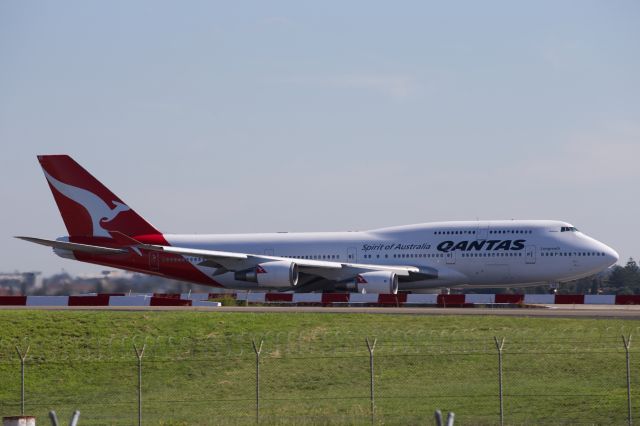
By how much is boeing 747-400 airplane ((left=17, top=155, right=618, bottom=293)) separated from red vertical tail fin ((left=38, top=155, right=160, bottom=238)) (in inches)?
2.2

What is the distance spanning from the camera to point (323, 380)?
91.5ft

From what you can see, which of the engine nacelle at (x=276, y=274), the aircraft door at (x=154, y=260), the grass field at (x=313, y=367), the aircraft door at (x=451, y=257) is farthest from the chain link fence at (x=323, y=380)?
the aircraft door at (x=154, y=260)

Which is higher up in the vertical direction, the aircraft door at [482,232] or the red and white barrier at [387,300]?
the aircraft door at [482,232]

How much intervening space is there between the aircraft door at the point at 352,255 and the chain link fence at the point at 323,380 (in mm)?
22827

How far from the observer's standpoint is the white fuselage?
172 feet

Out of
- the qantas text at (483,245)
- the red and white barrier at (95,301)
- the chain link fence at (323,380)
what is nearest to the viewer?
the chain link fence at (323,380)

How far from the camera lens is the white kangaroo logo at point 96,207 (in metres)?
58.3

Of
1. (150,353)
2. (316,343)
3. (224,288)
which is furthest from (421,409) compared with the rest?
(224,288)

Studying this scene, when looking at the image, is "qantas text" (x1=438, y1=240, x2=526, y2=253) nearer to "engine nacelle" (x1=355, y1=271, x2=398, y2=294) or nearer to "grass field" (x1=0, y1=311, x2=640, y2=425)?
"engine nacelle" (x1=355, y1=271, x2=398, y2=294)

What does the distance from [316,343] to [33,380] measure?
26.9 ft

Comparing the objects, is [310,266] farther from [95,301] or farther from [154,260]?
[95,301]

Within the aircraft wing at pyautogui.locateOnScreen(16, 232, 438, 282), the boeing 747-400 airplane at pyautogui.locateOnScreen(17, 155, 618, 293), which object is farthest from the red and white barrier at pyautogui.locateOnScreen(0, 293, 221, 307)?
the aircraft wing at pyautogui.locateOnScreen(16, 232, 438, 282)

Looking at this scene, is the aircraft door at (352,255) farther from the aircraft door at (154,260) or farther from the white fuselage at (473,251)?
the aircraft door at (154,260)

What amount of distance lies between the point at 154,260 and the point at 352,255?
35.4 feet
